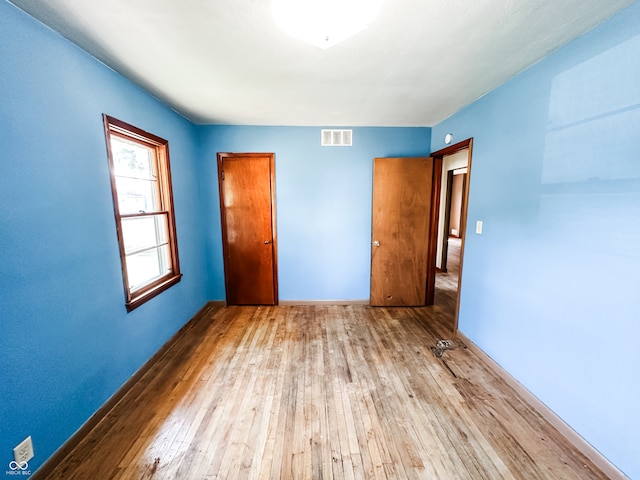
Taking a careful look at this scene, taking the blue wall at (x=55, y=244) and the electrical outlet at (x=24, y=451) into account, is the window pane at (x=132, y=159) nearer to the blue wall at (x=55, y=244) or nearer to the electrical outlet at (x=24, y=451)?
the blue wall at (x=55, y=244)

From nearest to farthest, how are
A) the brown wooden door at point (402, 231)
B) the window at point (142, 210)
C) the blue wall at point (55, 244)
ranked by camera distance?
the blue wall at point (55, 244) < the window at point (142, 210) < the brown wooden door at point (402, 231)

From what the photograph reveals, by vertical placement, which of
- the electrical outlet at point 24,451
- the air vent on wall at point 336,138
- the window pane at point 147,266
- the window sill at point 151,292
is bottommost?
the electrical outlet at point 24,451

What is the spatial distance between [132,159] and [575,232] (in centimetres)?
334

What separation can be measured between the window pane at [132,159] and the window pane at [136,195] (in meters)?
0.06

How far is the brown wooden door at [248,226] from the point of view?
3.15 meters

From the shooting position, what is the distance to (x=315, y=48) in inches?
59.1

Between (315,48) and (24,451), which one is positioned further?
(315,48)

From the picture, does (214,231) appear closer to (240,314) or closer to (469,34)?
(240,314)

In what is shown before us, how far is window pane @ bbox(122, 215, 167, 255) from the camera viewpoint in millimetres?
2021

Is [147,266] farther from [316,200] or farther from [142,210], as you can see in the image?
[316,200]

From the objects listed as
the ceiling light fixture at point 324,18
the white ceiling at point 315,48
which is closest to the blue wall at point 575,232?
the white ceiling at point 315,48

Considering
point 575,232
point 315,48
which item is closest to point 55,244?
point 315,48

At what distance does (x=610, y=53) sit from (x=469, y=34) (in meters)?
0.70

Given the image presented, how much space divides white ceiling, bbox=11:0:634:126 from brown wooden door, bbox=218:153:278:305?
839 mm
